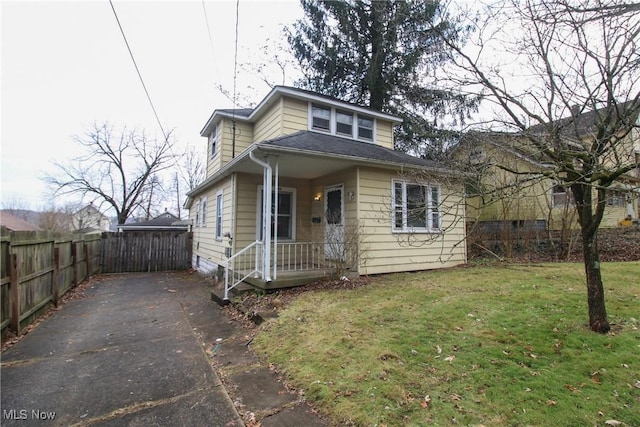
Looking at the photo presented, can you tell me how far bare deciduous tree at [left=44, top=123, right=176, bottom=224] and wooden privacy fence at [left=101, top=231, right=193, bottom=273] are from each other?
14409mm

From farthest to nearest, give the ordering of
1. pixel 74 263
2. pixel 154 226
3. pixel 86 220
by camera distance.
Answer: pixel 86 220
pixel 154 226
pixel 74 263

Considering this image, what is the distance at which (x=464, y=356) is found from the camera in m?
3.38

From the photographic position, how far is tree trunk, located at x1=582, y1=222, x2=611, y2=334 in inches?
145

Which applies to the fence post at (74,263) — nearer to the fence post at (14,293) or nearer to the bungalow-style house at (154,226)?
the fence post at (14,293)

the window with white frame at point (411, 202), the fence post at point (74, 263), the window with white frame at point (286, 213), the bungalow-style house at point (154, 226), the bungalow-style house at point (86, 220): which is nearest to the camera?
the window with white frame at point (411, 202)

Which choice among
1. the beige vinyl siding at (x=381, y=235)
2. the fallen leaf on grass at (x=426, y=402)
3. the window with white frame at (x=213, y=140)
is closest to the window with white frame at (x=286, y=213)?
the beige vinyl siding at (x=381, y=235)

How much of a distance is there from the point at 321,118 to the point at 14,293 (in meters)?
8.16

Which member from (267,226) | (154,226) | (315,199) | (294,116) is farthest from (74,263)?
(154,226)

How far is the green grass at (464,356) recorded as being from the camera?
254cm

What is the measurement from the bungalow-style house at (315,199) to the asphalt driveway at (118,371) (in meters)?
1.81

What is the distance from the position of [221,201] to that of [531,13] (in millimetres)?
8331

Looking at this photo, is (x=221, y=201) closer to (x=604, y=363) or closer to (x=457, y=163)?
(x=457, y=163)

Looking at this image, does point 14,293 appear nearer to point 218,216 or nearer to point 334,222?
point 218,216

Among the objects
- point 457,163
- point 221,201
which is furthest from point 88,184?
point 457,163
